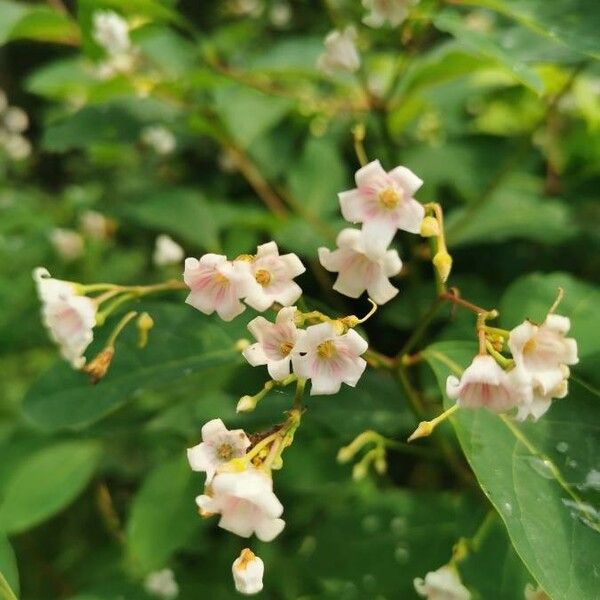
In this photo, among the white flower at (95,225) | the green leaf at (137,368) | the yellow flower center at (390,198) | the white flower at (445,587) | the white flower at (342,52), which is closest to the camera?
the yellow flower center at (390,198)

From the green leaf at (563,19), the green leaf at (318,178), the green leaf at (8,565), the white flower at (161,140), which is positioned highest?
the green leaf at (563,19)

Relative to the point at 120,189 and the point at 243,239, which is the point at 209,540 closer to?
the point at 243,239

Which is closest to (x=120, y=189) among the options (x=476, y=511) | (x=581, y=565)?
(x=476, y=511)

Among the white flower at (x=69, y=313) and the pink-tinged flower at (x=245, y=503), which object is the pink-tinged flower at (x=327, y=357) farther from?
the white flower at (x=69, y=313)

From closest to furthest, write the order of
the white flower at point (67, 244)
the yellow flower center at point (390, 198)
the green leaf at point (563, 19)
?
the yellow flower center at point (390, 198), the green leaf at point (563, 19), the white flower at point (67, 244)

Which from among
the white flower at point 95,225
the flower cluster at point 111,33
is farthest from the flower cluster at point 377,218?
the white flower at point 95,225
